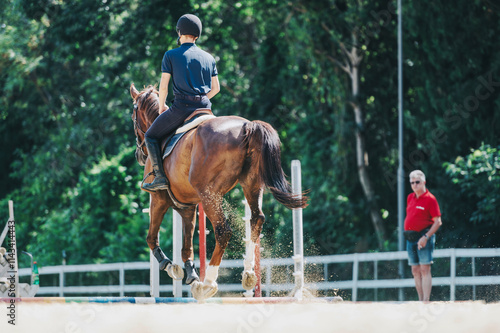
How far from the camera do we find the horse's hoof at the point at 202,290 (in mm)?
8051

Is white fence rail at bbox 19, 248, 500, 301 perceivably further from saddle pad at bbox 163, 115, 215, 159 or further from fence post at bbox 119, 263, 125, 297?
saddle pad at bbox 163, 115, 215, 159

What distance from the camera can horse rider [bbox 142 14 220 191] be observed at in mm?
8602

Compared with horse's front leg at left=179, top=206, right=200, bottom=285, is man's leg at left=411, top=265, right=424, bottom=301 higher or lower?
lower

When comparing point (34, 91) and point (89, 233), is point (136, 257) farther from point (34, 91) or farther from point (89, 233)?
point (34, 91)

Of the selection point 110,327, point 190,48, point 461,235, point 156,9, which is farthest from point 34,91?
point 110,327

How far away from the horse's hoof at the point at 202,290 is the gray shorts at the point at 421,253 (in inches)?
134

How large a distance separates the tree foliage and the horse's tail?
9.94 m

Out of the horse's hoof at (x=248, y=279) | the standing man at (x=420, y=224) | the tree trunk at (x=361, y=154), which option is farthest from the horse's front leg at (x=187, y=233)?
the tree trunk at (x=361, y=154)

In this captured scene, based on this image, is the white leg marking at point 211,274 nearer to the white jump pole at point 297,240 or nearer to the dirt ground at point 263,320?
the white jump pole at point 297,240

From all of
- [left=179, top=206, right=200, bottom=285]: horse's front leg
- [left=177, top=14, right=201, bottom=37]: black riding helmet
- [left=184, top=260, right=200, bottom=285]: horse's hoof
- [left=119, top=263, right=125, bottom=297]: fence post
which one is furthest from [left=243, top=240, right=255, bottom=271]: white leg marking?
[left=119, top=263, right=125, bottom=297]: fence post

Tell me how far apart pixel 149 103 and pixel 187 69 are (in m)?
1.21

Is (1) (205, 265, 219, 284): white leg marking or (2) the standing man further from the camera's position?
(2) the standing man

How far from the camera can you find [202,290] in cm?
806

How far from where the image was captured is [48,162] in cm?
3117
